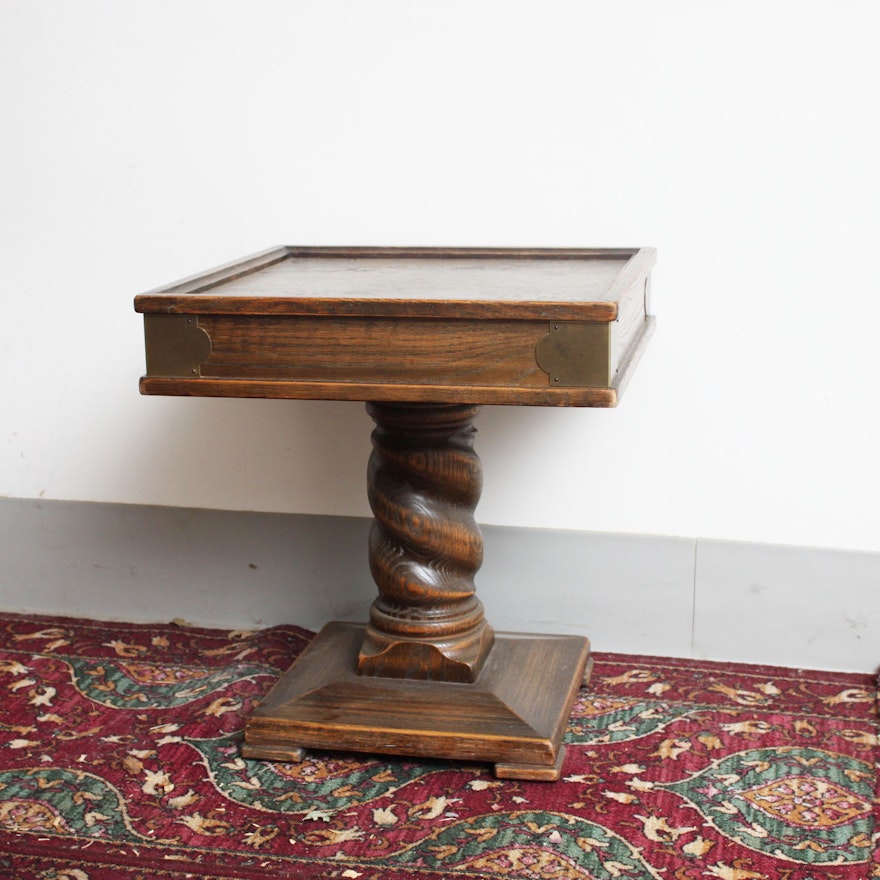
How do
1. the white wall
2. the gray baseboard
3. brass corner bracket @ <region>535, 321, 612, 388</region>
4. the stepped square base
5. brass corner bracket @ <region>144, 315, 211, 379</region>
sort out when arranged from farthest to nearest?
the gray baseboard, the white wall, the stepped square base, brass corner bracket @ <region>144, 315, 211, 379</region>, brass corner bracket @ <region>535, 321, 612, 388</region>

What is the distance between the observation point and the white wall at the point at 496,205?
2.88 m

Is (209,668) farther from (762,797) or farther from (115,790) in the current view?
(762,797)

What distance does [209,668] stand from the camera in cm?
309

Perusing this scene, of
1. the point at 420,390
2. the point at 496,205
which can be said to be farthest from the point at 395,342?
the point at 496,205

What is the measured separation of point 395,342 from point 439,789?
0.86m

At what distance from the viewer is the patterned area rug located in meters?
2.24

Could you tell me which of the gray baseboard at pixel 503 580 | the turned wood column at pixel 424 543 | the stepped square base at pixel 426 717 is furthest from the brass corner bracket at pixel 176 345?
the gray baseboard at pixel 503 580

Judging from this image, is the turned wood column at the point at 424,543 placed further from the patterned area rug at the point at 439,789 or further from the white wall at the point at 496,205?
the white wall at the point at 496,205

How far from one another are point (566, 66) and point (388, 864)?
5.70 feet

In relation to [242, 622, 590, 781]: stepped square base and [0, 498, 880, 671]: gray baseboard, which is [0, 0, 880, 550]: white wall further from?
[242, 622, 590, 781]: stepped square base

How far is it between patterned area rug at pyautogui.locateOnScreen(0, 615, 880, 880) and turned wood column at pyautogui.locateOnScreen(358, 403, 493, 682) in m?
0.22

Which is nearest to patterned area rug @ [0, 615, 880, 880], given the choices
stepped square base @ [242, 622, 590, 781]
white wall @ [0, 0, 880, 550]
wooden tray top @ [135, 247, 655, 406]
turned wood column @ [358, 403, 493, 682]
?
stepped square base @ [242, 622, 590, 781]

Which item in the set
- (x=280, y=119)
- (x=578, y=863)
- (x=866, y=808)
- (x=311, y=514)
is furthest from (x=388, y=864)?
(x=280, y=119)

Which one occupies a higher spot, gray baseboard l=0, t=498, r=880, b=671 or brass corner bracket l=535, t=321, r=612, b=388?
brass corner bracket l=535, t=321, r=612, b=388
